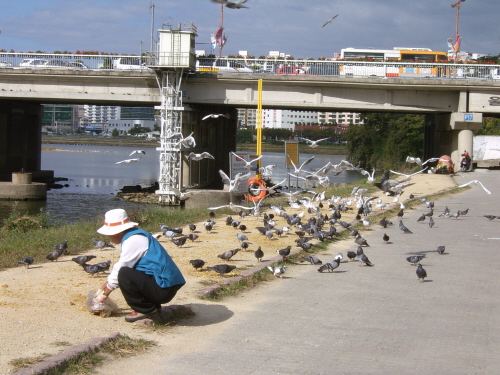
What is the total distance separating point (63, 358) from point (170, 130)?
2928 cm

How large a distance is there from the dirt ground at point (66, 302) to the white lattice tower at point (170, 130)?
21.9 m

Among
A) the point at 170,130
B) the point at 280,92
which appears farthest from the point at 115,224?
the point at 280,92

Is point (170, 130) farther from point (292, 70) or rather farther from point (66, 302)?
point (66, 302)

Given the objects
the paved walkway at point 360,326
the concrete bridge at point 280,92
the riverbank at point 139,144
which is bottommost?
the paved walkway at point 360,326

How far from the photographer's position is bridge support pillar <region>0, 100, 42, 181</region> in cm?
4297

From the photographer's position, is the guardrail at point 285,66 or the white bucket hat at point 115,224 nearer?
the white bucket hat at point 115,224

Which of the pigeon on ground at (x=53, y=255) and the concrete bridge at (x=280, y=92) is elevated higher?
the concrete bridge at (x=280, y=92)

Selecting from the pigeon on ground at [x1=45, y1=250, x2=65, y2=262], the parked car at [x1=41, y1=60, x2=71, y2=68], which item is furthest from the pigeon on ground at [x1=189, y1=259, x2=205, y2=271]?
the parked car at [x1=41, y1=60, x2=71, y2=68]

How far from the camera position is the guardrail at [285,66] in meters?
35.2

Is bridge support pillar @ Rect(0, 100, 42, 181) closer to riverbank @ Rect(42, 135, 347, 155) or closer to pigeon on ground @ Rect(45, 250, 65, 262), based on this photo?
pigeon on ground @ Rect(45, 250, 65, 262)

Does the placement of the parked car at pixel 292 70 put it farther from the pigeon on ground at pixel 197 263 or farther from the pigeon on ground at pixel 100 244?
the pigeon on ground at pixel 197 263

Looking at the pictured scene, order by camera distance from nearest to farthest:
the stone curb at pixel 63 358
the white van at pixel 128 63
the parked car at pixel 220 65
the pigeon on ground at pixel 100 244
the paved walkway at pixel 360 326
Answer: the stone curb at pixel 63 358
the paved walkway at pixel 360 326
the pigeon on ground at pixel 100 244
the parked car at pixel 220 65
the white van at pixel 128 63

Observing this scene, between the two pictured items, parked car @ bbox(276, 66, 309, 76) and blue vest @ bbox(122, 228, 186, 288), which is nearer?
blue vest @ bbox(122, 228, 186, 288)

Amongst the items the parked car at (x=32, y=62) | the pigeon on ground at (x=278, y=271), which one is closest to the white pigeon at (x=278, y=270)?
the pigeon on ground at (x=278, y=271)
